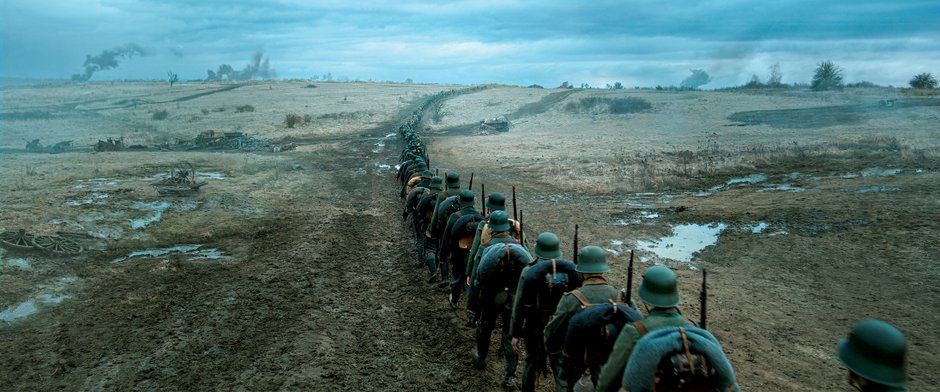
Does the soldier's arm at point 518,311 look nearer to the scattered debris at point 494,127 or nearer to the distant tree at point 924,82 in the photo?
the scattered debris at point 494,127

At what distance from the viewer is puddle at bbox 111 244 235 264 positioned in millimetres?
11430

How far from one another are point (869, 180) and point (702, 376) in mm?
17538

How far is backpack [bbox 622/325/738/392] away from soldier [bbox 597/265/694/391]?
24cm

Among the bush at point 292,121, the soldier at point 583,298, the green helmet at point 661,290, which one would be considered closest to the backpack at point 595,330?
the soldier at point 583,298

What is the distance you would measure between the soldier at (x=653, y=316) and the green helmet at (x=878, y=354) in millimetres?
1081

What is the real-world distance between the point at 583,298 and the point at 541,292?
86 cm

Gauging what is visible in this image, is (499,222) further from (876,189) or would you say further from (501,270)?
(876,189)

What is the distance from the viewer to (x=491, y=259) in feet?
21.1

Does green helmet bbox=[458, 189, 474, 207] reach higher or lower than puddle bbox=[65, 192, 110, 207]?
higher

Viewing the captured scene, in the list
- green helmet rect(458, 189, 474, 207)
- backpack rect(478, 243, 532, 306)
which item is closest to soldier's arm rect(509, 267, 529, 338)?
backpack rect(478, 243, 532, 306)

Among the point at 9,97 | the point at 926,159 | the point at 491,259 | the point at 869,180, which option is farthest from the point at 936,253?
the point at 9,97

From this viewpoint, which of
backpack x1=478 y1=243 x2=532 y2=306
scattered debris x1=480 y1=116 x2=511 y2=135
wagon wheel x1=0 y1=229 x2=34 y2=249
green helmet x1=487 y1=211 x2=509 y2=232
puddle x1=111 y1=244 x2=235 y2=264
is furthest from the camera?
scattered debris x1=480 y1=116 x2=511 y2=135

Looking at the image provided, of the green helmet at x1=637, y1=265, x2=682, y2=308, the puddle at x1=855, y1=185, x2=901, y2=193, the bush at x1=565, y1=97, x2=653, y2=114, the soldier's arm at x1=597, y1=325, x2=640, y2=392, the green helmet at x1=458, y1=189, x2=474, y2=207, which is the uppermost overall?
the bush at x1=565, y1=97, x2=653, y2=114

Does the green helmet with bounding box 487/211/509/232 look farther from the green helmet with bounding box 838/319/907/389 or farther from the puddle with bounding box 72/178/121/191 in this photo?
the puddle with bounding box 72/178/121/191
